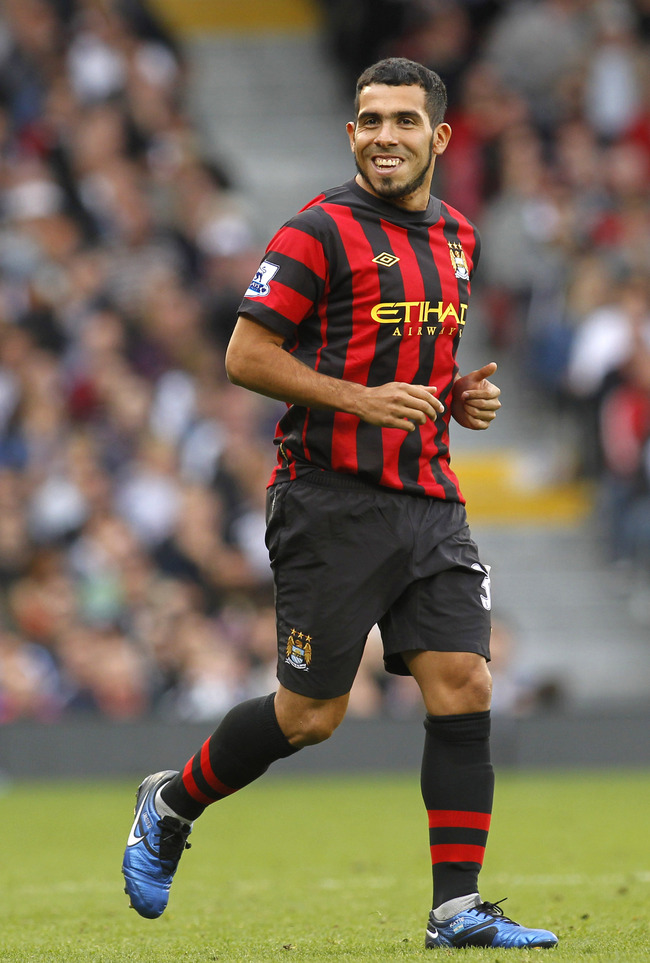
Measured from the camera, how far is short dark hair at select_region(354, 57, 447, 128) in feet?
15.4

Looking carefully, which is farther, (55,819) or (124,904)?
(55,819)

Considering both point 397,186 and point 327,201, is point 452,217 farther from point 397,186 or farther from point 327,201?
point 327,201

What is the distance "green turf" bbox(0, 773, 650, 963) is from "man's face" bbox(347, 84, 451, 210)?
2112 mm

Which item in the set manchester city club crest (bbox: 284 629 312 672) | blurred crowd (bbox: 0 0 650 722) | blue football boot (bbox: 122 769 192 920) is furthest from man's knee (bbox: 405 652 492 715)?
blurred crowd (bbox: 0 0 650 722)

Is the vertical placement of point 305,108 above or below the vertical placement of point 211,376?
above

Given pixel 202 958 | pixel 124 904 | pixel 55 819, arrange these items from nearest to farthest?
pixel 202 958 < pixel 124 904 < pixel 55 819

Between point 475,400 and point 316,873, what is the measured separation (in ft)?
9.00

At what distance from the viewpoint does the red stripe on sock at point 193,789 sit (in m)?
4.83

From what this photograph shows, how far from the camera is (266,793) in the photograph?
10578mm

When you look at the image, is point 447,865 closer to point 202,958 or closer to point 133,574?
point 202,958

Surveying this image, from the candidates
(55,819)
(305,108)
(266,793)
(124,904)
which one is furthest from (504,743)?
(305,108)

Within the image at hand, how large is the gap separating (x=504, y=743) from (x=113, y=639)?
9.12 ft

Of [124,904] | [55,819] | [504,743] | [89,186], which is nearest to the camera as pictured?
[124,904]

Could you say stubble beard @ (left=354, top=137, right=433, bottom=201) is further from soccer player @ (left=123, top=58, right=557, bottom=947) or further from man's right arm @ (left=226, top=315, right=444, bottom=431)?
man's right arm @ (left=226, top=315, right=444, bottom=431)
